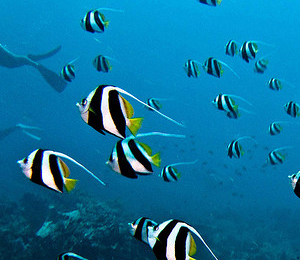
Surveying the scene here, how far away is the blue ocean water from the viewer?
7256 centimetres

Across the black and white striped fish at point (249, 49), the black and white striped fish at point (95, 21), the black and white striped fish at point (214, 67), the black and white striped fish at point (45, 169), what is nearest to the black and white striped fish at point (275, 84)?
the black and white striped fish at point (249, 49)

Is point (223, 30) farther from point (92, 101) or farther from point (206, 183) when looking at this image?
point (92, 101)

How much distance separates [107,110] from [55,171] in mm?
585

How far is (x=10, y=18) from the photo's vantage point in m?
126

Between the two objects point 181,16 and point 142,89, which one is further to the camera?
point 181,16

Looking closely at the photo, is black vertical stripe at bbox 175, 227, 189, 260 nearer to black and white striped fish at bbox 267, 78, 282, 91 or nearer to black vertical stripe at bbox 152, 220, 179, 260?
black vertical stripe at bbox 152, 220, 179, 260

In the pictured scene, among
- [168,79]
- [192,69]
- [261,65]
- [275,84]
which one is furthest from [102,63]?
[168,79]

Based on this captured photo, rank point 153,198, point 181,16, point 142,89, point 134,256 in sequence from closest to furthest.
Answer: point 134,256 → point 153,198 → point 142,89 → point 181,16

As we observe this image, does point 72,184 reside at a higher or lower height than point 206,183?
higher

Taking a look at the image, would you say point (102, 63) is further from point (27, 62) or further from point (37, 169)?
point (27, 62)

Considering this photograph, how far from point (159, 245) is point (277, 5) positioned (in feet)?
470

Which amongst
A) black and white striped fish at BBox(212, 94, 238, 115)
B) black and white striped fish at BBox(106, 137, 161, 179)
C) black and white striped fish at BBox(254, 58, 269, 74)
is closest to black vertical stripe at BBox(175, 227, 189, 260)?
black and white striped fish at BBox(106, 137, 161, 179)

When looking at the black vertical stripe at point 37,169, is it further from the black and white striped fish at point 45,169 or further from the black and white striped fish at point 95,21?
the black and white striped fish at point 95,21

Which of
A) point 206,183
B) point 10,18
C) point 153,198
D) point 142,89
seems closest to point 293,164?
point 206,183
